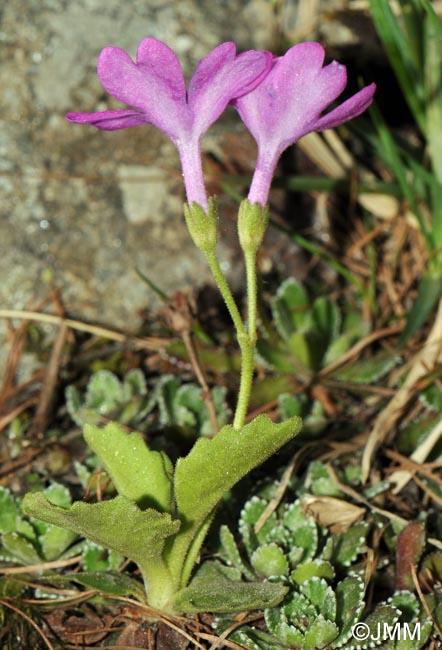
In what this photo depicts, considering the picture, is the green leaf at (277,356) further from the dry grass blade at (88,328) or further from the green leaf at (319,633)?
the green leaf at (319,633)

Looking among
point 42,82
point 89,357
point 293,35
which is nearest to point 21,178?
point 42,82

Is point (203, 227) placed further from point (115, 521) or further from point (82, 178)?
point (82, 178)

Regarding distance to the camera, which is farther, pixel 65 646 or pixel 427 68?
pixel 427 68

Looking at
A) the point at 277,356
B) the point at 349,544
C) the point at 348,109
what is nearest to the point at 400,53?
the point at 277,356

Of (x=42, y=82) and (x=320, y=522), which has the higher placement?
(x=42, y=82)

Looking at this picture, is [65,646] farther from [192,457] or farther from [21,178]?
[21,178]

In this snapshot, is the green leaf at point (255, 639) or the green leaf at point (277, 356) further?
the green leaf at point (277, 356)

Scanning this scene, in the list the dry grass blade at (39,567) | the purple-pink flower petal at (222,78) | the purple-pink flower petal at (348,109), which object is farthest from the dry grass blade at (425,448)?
the purple-pink flower petal at (222,78)
